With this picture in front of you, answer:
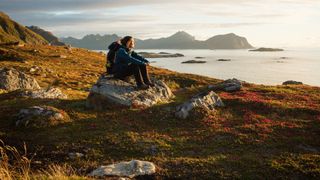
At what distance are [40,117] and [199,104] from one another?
10609 mm

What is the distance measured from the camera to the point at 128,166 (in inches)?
645

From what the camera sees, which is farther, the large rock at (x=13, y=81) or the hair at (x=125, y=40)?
the large rock at (x=13, y=81)

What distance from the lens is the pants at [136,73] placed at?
89.8ft

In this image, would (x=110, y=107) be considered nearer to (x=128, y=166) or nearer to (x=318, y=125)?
(x=128, y=166)

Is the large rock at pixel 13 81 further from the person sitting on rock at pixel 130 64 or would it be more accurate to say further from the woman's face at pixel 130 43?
the woman's face at pixel 130 43

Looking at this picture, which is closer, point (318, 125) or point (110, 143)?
point (110, 143)

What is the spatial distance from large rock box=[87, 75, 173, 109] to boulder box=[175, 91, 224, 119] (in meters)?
3.05

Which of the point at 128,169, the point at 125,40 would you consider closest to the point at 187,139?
the point at 128,169

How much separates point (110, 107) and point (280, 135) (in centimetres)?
1154

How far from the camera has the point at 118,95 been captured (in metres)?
27.2

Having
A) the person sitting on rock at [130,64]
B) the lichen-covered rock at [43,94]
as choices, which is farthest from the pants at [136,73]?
the lichen-covered rock at [43,94]

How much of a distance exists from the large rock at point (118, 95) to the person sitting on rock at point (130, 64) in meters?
0.55

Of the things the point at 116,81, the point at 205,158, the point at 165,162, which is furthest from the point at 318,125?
the point at 116,81

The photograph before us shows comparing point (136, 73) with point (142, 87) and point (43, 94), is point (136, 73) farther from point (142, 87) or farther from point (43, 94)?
point (43, 94)
